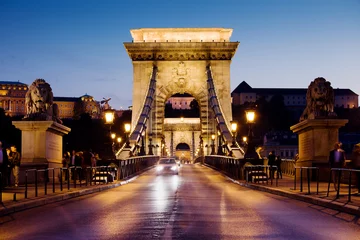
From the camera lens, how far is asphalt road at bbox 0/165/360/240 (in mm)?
9969

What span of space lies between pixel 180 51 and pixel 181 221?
59036mm

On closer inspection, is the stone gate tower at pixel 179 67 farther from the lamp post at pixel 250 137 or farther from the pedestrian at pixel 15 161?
the pedestrian at pixel 15 161

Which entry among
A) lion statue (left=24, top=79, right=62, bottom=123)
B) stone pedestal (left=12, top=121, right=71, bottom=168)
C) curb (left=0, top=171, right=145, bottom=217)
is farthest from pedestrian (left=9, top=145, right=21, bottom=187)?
lion statue (left=24, top=79, right=62, bottom=123)

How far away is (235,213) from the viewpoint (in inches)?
525

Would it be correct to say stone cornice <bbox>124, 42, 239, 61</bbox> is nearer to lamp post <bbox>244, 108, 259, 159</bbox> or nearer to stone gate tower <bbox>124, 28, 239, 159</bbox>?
stone gate tower <bbox>124, 28, 239, 159</bbox>

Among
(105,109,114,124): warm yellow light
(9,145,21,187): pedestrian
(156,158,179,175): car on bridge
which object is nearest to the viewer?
(9,145,21,187): pedestrian

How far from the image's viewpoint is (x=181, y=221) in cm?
1170

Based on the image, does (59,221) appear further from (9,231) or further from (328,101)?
(328,101)

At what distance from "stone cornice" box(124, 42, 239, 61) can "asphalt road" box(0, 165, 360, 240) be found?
53537 millimetres

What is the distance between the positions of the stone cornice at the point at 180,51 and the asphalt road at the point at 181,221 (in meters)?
53.5

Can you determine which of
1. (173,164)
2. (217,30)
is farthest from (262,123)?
(173,164)

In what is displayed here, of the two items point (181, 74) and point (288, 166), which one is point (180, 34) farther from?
point (288, 166)

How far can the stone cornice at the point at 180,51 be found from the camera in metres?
69.2

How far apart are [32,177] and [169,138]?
318ft
